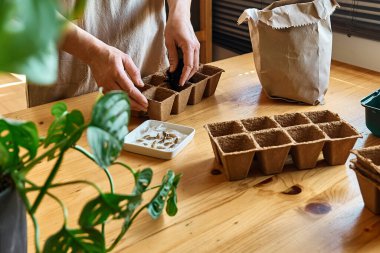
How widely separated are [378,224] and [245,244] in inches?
8.7

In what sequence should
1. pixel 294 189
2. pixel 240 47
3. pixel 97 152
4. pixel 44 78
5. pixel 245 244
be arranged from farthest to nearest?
pixel 240 47 < pixel 294 189 < pixel 245 244 < pixel 97 152 < pixel 44 78

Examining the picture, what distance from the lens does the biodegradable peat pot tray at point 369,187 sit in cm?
72

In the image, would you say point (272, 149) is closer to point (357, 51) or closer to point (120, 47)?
point (120, 47)

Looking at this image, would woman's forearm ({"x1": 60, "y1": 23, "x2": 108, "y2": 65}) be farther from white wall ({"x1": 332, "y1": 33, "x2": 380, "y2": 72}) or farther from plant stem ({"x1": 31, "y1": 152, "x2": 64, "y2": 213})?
white wall ({"x1": 332, "y1": 33, "x2": 380, "y2": 72})

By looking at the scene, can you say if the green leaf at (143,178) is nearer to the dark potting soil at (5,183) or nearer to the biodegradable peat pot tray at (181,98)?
the dark potting soil at (5,183)

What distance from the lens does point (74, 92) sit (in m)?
1.29

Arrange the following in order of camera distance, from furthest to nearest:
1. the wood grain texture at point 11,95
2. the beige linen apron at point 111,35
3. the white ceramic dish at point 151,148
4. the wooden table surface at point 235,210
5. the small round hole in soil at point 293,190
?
the wood grain texture at point 11,95 → the beige linen apron at point 111,35 → the white ceramic dish at point 151,148 → the small round hole in soil at point 293,190 → the wooden table surface at point 235,210

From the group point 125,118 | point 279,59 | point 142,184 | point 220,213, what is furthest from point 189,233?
point 279,59

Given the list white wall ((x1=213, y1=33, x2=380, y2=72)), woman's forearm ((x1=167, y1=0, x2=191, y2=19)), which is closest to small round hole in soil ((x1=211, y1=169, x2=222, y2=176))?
woman's forearm ((x1=167, y1=0, x2=191, y2=19))

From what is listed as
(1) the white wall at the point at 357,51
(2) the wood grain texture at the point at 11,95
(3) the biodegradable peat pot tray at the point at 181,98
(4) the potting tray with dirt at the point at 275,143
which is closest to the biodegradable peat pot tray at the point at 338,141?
(4) the potting tray with dirt at the point at 275,143

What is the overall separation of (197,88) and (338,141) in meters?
0.42

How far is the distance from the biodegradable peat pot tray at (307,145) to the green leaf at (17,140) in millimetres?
532

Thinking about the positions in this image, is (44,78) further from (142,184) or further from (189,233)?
(189,233)

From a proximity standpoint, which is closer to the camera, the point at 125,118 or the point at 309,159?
the point at 125,118
